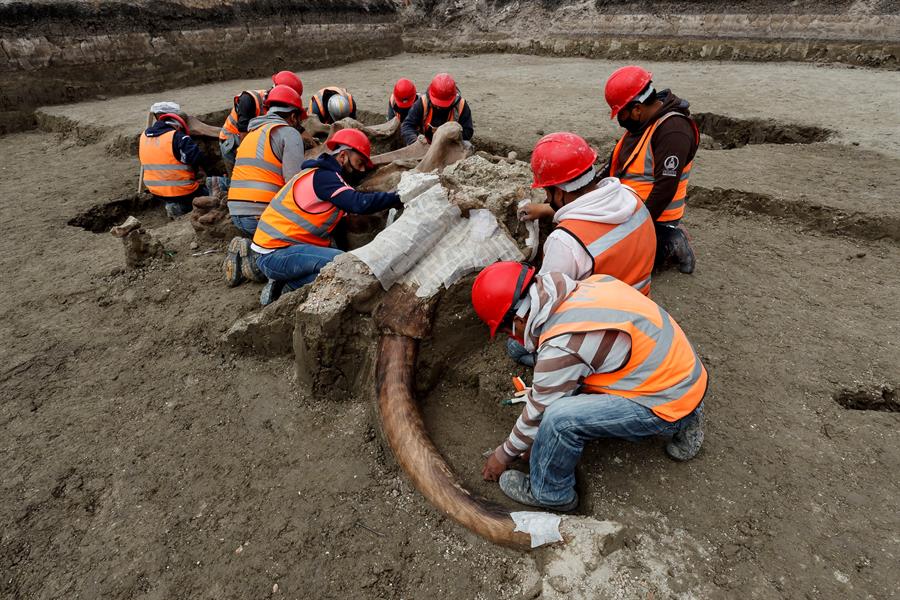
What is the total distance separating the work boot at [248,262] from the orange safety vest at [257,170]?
444 mm

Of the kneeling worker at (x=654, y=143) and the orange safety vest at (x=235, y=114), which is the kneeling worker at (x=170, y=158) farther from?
the kneeling worker at (x=654, y=143)

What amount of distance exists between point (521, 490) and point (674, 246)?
226 cm

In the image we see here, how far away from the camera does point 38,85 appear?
8.28 metres

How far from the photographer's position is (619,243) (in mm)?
2498

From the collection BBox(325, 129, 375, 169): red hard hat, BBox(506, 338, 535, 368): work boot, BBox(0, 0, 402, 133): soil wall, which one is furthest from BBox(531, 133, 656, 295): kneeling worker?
BBox(0, 0, 402, 133): soil wall

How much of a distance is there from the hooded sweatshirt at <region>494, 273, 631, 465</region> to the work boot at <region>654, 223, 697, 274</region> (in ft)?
6.26

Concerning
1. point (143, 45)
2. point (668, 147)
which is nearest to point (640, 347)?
point (668, 147)

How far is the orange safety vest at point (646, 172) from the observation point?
10.7 feet

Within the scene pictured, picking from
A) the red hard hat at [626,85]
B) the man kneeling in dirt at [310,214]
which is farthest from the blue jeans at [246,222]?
the red hard hat at [626,85]

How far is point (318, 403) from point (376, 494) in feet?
2.51

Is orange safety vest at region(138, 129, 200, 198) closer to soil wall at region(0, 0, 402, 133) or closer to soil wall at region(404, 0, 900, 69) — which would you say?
soil wall at region(0, 0, 402, 133)

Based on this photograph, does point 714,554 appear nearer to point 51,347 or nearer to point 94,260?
point 51,347

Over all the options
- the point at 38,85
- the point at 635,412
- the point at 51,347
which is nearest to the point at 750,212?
the point at 635,412

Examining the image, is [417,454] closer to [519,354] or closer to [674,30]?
[519,354]
